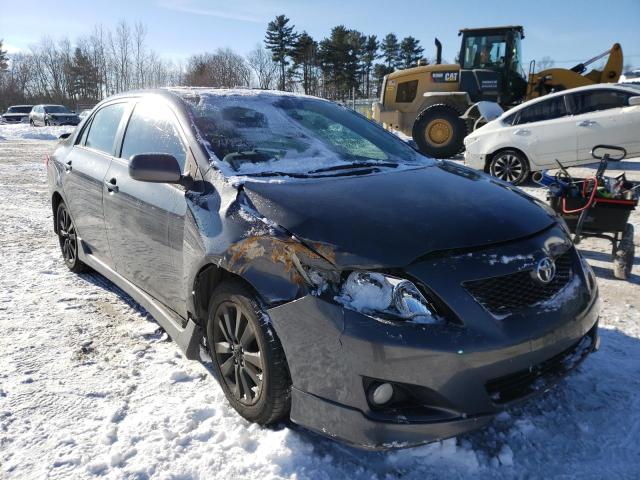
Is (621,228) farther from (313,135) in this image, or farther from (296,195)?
(296,195)

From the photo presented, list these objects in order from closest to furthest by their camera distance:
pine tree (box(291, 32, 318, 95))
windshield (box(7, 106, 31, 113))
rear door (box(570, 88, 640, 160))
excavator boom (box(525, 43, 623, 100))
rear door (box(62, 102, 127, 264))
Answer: rear door (box(62, 102, 127, 264)) < rear door (box(570, 88, 640, 160)) < excavator boom (box(525, 43, 623, 100)) < windshield (box(7, 106, 31, 113)) < pine tree (box(291, 32, 318, 95))

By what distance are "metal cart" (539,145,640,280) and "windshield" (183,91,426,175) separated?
179 cm

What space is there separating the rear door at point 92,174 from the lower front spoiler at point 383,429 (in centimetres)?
243

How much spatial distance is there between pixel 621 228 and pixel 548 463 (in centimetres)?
289

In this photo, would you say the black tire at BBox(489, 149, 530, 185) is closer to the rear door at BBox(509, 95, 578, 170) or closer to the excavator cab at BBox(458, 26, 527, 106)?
the rear door at BBox(509, 95, 578, 170)

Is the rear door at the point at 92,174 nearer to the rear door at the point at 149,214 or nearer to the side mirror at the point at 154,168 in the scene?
the rear door at the point at 149,214

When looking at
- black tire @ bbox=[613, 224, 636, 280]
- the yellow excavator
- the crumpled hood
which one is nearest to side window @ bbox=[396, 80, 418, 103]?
the yellow excavator

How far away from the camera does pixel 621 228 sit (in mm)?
4258

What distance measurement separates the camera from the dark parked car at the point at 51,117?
28984 millimetres

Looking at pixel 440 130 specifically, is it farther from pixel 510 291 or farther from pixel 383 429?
pixel 383 429

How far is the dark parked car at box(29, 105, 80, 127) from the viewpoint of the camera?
1141 inches

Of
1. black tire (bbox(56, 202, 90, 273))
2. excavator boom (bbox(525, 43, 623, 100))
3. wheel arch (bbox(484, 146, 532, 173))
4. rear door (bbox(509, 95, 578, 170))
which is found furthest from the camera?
excavator boom (bbox(525, 43, 623, 100))

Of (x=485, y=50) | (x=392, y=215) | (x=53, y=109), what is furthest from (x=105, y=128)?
(x=53, y=109)

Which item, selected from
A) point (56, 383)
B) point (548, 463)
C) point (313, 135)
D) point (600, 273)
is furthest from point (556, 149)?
point (56, 383)
